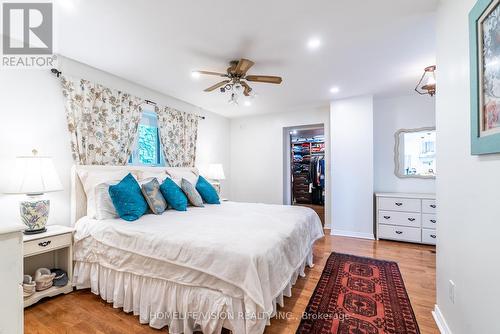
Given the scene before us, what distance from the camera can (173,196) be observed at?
2.86 meters

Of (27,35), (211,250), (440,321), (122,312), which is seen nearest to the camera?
(211,250)

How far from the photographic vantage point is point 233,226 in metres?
2.08

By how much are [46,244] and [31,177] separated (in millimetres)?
627

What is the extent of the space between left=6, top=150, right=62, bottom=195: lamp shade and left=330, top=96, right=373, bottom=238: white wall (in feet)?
13.4

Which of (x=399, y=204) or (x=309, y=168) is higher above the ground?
(x=309, y=168)

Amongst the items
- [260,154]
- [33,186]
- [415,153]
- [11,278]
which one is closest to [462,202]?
[11,278]

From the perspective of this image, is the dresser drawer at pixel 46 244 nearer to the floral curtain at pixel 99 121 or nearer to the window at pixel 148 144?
the floral curtain at pixel 99 121

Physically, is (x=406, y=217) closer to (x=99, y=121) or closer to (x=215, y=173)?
(x=215, y=173)

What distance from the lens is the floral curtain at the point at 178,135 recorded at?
3.82m

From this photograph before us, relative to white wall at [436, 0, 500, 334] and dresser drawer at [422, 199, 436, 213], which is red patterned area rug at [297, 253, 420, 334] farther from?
dresser drawer at [422, 199, 436, 213]

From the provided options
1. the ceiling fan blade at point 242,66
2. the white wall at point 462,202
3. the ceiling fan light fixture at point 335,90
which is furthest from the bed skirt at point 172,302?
the ceiling fan light fixture at point 335,90

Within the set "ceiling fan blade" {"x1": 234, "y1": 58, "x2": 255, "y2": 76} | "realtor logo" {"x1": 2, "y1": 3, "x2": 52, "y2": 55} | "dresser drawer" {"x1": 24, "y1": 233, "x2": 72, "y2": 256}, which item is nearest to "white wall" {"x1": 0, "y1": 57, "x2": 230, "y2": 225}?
"realtor logo" {"x1": 2, "y1": 3, "x2": 52, "y2": 55}

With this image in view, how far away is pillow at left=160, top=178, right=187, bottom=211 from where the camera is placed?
284 centimetres

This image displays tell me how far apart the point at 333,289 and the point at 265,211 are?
1078mm
